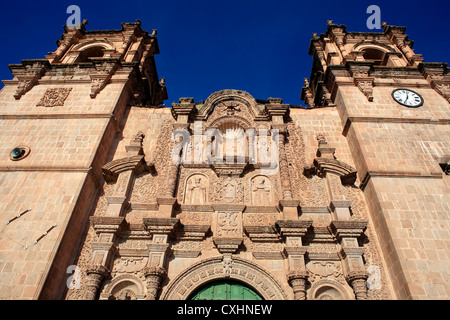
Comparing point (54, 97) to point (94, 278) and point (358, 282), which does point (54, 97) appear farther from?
point (358, 282)

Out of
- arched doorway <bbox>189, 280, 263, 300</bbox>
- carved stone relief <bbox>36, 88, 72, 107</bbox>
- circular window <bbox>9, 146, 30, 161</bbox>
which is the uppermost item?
carved stone relief <bbox>36, 88, 72, 107</bbox>

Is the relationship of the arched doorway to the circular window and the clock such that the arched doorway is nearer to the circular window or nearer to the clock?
the circular window

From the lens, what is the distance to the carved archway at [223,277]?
7.46 m

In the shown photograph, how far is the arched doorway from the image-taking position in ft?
25.0

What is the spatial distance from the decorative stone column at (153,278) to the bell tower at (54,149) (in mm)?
2023

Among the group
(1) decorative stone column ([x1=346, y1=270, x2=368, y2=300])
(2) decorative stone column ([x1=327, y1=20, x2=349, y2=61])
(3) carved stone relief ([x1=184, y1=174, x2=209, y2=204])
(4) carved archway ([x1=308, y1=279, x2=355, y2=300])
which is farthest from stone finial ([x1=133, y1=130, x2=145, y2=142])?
(2) decorative stone column ([x1=327, y1=20, x2=349, y2=61])

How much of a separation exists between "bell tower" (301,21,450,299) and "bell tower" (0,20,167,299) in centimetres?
778

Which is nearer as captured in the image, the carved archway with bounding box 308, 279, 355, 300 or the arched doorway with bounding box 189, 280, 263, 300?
the carved archway with bounding box 308, 279, 355, 300

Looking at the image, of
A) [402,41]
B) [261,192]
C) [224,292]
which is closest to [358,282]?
[224,292]

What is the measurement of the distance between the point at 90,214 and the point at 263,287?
5064 millimetres

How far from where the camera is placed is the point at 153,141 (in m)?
10.9

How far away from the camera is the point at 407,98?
1153cm

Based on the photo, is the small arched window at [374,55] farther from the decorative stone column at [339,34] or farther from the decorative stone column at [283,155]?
the decorative stone column at [283,155]
